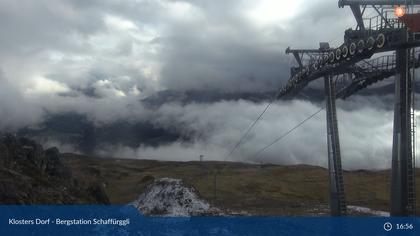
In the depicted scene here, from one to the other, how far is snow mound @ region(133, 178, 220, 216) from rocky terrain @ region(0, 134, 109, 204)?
30.8 feet

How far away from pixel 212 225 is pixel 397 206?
11212 mm

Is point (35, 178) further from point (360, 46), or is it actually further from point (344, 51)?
point (360, 46)

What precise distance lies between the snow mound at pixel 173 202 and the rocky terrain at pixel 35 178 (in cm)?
939

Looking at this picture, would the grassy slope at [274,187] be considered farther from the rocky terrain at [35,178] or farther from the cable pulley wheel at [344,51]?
the cable pulley wheel at [344,51]

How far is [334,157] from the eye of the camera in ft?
144

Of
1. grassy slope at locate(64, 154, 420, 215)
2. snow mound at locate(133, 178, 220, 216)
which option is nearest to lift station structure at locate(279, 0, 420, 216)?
snow mound at locate(133, 178, 220, 216)

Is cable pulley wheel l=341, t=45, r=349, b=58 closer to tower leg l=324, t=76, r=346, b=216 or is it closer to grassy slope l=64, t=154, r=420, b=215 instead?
tower leg l=324, t=76, r=346, b=216

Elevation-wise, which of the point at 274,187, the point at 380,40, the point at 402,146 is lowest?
the point at 274,187

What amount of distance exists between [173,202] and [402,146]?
93.3 feet

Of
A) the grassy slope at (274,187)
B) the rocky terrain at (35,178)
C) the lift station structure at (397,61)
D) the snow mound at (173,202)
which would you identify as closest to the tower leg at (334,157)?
the lift station structure at (397,61)

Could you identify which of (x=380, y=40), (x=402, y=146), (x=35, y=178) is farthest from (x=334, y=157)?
(x=35, y=178)

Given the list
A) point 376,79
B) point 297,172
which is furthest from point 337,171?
point 297,172

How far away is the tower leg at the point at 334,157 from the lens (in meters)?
43.7

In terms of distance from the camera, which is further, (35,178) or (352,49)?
(35,178)
